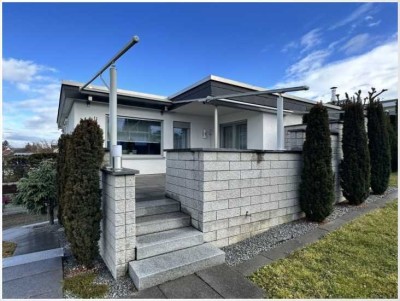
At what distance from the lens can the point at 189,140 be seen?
9656mm

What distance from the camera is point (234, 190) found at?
3.78 m

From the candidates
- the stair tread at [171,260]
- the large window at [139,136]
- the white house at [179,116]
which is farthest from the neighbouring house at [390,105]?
the stair tread at [171,260]

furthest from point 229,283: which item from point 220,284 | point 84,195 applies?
point 84,195

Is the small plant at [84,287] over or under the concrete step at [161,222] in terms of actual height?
under

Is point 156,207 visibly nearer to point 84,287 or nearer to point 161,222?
point 161,222

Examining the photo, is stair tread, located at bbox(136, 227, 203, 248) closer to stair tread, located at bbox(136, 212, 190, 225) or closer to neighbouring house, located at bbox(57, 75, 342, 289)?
neighbouring house, located at bbox(57, 75, 342, 289)

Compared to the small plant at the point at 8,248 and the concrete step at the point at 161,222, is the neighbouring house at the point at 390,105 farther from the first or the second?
the small plant at the point at 8,248

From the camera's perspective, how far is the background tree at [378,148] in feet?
20.9

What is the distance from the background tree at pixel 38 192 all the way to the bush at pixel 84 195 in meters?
2.60

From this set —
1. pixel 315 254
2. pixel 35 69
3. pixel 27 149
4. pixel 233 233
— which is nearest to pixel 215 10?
pixel 233 233

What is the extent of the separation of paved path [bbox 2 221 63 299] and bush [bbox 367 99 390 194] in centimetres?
741

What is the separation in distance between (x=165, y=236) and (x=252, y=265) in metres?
1.24

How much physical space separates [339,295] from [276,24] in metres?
6.61

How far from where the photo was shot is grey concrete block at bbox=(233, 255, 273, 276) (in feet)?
9.61
